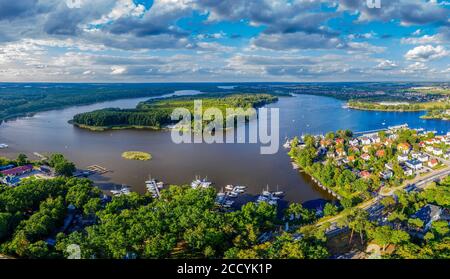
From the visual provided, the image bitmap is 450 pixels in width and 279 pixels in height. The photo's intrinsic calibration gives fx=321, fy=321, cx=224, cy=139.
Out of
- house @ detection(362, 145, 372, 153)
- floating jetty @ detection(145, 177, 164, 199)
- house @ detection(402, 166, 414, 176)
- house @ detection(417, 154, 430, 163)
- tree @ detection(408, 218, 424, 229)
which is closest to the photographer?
tree @ detection(408, 218, 424, 229)

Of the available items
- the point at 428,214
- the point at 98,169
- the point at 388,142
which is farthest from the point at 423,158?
the point at 98,169

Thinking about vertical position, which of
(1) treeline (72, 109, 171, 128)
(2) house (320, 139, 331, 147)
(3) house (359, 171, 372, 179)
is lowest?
(3) house (359, 171, 372, 179)

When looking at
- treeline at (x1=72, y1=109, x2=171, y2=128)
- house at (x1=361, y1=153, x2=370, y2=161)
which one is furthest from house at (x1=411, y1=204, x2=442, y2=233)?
treeline at (x1=72, y1=109, x2=171, y2=128)

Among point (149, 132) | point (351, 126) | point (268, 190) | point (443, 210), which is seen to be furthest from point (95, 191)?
point (351, 126)

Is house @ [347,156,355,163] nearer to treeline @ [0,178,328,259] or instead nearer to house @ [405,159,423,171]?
house @ [405,159,423,171]

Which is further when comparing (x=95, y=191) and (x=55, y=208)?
(x=95, y=191)

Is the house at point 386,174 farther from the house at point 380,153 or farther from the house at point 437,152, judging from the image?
the house at point 437,152

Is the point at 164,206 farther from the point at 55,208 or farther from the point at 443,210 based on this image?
the point at 443,210
